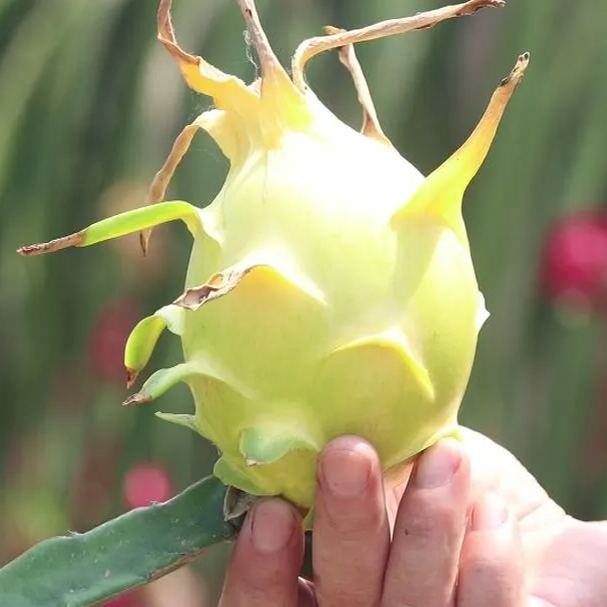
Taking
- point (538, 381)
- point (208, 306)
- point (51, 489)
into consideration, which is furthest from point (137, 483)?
point (208, 306)

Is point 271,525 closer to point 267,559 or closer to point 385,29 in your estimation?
point 267,559

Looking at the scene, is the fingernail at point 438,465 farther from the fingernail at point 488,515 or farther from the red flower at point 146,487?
the red flower at point 146,487

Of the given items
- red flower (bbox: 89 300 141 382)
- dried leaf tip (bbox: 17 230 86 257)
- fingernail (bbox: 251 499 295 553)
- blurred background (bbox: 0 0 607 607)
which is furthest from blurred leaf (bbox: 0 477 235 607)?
red flower (bbox: 89 300 141 382)

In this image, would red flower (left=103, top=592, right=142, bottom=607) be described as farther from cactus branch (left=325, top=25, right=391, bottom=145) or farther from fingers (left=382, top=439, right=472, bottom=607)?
cactus branch (left=325, top=25, right=391, bottom=145)

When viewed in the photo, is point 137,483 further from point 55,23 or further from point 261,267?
point 261,267

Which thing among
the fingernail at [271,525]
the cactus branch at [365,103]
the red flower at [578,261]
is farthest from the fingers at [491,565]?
the red flower at [578,261]

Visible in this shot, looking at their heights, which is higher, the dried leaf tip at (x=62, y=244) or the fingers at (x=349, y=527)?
the dried leaf tip at (x=62, y=244)
